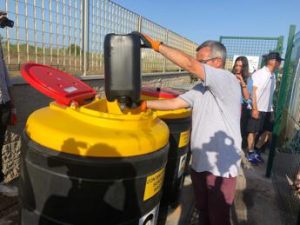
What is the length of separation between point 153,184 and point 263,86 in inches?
151

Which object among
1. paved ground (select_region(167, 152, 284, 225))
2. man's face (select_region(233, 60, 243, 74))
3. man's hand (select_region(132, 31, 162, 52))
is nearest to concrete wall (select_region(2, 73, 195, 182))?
paved ground (select_region(167, 152, 284, 225))

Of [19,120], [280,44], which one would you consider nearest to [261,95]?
[19,120]

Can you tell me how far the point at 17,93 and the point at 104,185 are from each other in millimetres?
2078

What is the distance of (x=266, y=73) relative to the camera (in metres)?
5.05

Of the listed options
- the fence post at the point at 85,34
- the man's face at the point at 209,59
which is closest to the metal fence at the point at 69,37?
the fence post at the point at 85,34

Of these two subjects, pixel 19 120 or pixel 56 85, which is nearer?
pixel 56 85

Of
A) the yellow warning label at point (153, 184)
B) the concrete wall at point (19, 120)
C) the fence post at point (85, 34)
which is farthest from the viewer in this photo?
the fence post at point (85, 34)

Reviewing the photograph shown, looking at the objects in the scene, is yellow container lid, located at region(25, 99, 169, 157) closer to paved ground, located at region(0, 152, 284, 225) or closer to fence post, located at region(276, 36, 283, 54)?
paved ground, located at region(0, 152, 284, 225)

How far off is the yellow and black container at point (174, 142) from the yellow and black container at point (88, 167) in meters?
0.80

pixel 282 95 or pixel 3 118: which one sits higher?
pixel 282 95

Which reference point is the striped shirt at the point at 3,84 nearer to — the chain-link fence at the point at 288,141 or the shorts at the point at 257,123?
the chain-link fence at the point at 288,141

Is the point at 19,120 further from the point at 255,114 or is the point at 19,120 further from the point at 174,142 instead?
the point at 255,114

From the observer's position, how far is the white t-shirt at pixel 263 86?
502 cm

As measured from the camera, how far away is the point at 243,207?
3430 millimetres
